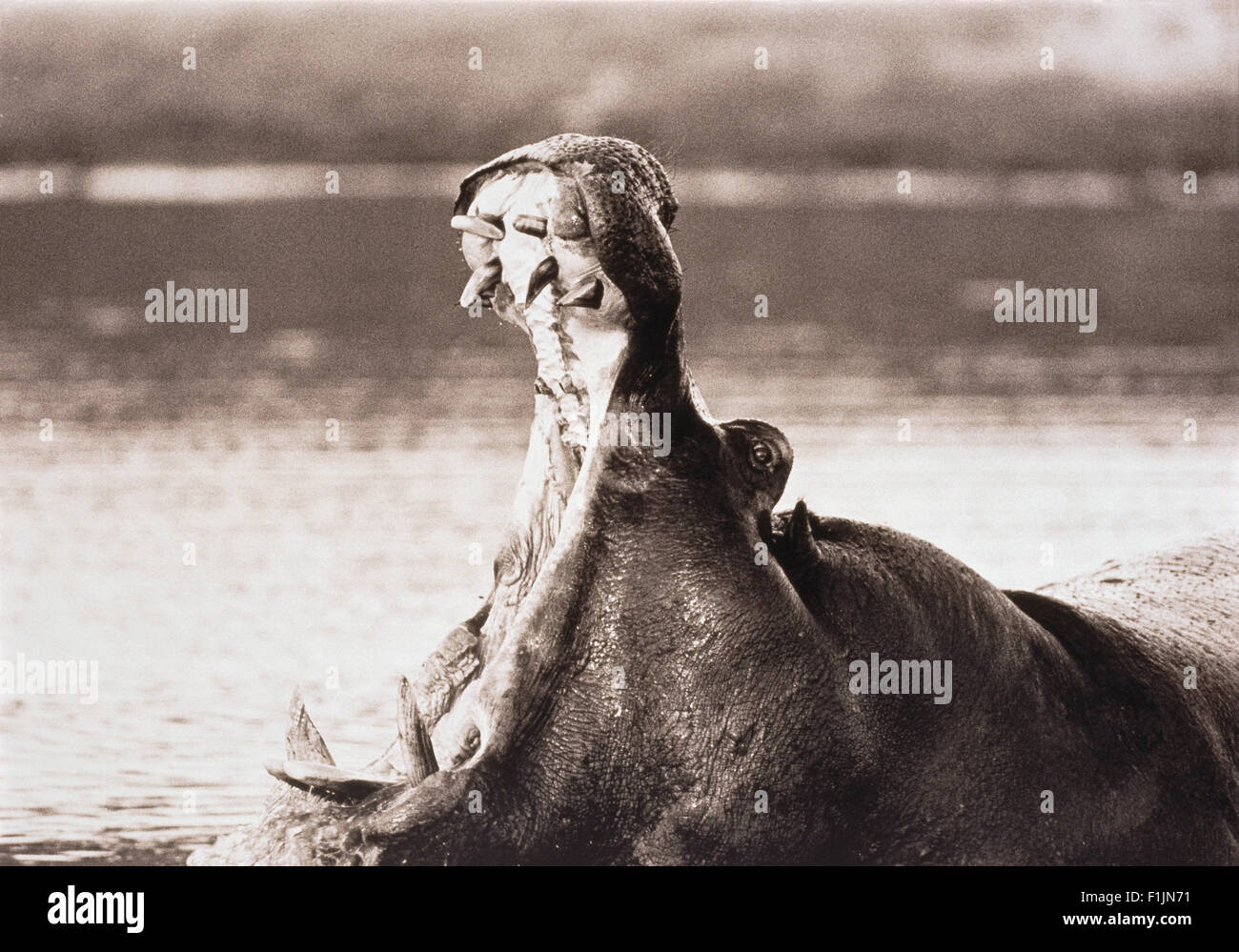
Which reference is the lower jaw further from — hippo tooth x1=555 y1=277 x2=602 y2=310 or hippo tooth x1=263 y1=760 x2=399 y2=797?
hippo tooth x1=263 y1=760 x2=399 y2=797

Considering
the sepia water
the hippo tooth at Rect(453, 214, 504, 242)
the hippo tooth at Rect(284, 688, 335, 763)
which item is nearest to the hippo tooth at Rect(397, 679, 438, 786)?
the hippo tooth at Rect(284, 688, 335, 763)

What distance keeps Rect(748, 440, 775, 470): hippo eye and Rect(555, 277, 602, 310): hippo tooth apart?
555 millimetres

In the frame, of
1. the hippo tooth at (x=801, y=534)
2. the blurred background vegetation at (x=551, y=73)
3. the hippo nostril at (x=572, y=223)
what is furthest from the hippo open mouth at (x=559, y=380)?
the blurred background vegetation at (x=551, y=73)

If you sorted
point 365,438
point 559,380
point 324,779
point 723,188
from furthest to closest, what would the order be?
point 723,188
point 365,438
point 559,380
point 324,779

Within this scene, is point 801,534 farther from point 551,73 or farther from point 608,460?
point 551,73

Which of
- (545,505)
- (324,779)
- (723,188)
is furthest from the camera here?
(723,188)

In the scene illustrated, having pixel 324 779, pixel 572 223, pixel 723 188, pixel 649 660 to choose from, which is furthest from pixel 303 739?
pixel 723 188

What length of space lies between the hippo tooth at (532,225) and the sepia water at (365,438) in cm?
305

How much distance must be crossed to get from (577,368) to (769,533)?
64 cm

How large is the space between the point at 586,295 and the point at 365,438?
40.4 ft

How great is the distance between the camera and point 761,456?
559cm
